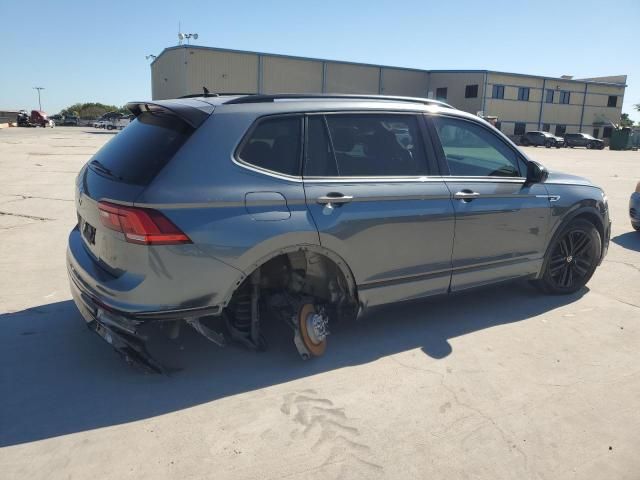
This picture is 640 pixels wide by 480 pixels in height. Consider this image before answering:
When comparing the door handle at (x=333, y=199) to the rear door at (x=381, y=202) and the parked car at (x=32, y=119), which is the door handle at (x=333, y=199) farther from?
the parked car at (x=32, y=119)

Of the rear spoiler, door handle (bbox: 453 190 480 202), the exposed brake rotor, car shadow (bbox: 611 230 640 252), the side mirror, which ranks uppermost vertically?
the rear spoiler

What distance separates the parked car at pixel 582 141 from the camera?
51000 mm

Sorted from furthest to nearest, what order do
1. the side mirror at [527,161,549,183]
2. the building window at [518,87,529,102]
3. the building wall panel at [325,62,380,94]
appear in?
the building window at [518,87,529,102] < the building wall panel at [325,62,380,94] < the side mirror at [527,161,549,183]

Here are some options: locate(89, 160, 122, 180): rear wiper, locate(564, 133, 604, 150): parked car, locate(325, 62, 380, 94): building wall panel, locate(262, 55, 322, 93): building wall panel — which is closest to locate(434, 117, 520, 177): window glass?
locate(89, 160, 122, 180): rear wiper

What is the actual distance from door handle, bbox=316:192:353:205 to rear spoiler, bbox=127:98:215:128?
914mm

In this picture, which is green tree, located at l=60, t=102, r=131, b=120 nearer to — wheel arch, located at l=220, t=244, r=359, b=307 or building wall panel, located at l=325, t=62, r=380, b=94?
building wall panel, located at l=325, t=62, r=380, b=94

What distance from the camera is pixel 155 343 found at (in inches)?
149

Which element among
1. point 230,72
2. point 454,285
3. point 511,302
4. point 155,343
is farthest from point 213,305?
point 230,72

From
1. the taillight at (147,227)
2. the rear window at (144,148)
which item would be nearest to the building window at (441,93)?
the rear window at (144,148)

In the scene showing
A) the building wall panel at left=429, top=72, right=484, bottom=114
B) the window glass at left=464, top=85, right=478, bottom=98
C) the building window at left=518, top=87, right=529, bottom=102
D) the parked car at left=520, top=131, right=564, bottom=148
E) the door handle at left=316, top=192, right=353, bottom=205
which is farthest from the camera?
the building window at left=518, top=87, right=529, bottom=102

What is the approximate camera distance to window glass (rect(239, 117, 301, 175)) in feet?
10.8

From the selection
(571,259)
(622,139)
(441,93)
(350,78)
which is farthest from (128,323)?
(622,139)

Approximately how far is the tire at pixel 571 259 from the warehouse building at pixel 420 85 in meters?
33.3

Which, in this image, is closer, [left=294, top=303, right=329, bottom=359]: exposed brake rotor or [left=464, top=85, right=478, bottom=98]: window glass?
[left=294, top=303, right=329, bottom=359]: exposed brake rotor
